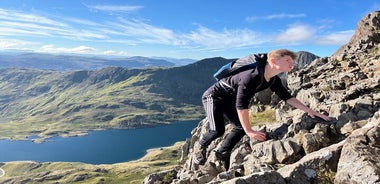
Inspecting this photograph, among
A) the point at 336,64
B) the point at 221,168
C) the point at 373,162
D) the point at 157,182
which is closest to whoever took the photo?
the point at 373,162

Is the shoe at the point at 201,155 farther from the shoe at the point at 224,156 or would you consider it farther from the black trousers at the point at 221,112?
the black trousers at the point at 221,112

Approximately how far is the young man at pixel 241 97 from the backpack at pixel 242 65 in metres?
0.09

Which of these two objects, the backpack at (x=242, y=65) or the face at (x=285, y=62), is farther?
the backpack at (x=242, y=65)

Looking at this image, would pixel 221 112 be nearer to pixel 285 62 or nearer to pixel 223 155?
pixel 223 155

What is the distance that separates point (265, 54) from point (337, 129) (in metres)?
4.92

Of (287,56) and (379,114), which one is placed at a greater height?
(287,56)

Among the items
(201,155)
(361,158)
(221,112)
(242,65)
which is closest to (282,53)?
(242,65)

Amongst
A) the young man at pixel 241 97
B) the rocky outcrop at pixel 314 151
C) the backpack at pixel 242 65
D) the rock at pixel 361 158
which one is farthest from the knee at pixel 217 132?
the rock at pixel 361 158

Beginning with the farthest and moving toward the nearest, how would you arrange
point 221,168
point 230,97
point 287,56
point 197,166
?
point 197,166
point 221,168
point 230,97
point 287,56

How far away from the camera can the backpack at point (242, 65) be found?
46.3ft

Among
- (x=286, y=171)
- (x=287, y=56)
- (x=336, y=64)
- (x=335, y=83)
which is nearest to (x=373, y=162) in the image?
(x=286, y=171)

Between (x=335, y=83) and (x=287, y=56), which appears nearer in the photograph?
(x=287, y=56)

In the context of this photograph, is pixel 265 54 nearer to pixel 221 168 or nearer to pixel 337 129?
pixel 337 129

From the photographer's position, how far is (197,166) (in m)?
19.6
